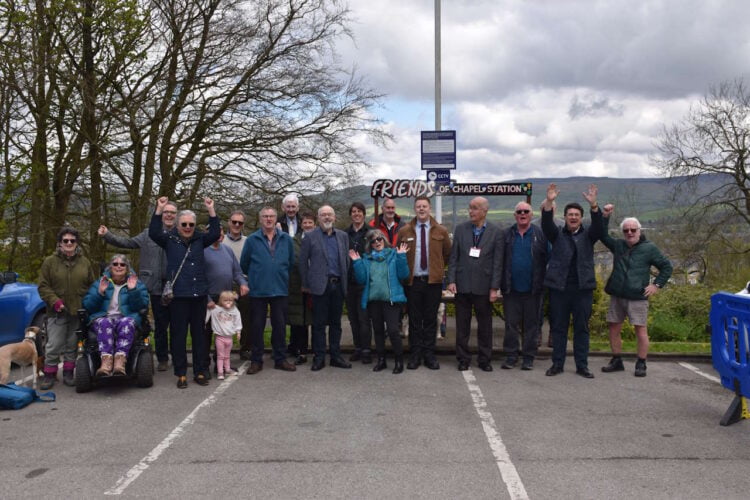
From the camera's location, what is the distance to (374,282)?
8180 mm

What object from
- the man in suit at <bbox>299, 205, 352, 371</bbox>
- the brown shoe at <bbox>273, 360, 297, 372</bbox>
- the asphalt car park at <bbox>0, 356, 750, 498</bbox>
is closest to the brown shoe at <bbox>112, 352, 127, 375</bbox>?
the asphalt car park at <bbox>0, 356, 750, 498</bbox>

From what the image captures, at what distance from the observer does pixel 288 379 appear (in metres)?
7.91

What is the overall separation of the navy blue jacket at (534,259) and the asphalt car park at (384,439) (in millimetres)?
1060

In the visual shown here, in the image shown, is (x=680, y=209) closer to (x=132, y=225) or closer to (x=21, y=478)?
(x=132, y=225)

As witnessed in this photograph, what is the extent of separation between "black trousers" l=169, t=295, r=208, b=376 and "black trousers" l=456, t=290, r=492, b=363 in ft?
9.71

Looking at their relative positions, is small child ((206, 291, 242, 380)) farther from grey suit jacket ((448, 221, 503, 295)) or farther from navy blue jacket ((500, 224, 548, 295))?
navy blue jacket ((500, 224, 548, 295))

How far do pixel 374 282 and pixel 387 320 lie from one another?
18.5 inches

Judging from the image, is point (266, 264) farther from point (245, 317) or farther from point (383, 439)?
point (383, 439)

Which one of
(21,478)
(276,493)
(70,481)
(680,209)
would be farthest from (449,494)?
(680,209)

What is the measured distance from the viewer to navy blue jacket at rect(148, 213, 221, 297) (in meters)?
7.51

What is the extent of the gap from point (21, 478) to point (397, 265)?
4.49m

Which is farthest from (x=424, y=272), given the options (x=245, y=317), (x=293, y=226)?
(x=245, y=317)

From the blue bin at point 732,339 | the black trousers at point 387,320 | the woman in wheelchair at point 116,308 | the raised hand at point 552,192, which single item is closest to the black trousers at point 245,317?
the woman in wheelchair at point 116,308

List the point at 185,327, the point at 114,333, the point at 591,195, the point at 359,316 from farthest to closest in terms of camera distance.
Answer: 1. the point at 359,316
2. the point at 591,195
3. the point at 185,327
4. the point at 114,333
